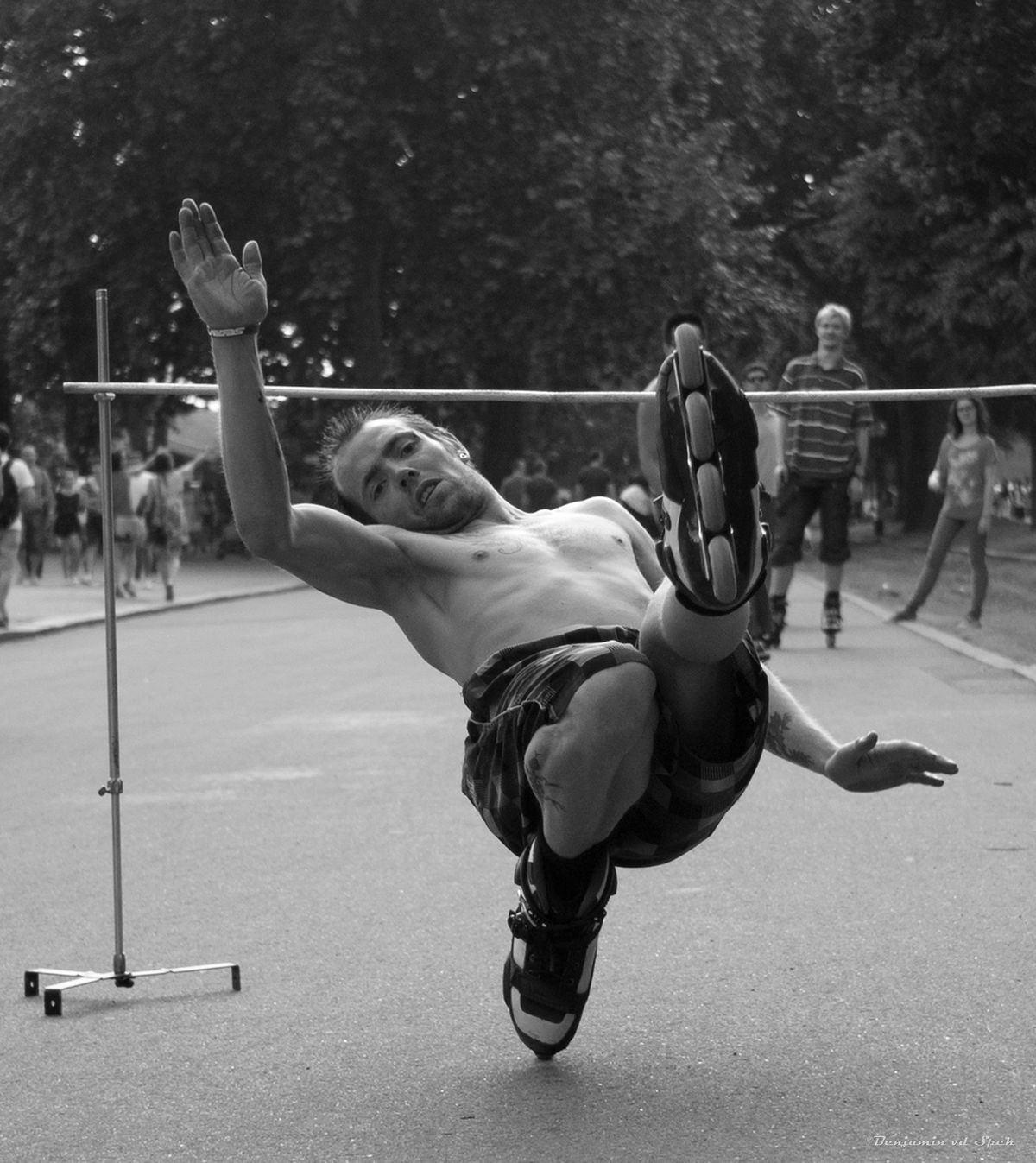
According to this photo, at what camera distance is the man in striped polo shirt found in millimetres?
12406

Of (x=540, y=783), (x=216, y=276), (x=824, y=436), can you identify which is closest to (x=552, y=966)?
(x=540, y=783)

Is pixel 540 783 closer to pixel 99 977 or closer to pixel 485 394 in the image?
pixel 485 394

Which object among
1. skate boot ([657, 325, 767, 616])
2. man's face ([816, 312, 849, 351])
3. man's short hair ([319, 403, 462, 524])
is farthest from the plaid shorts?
man's face ([816, 312, 849, 351])

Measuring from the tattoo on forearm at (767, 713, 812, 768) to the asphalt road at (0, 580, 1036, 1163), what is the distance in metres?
0.58

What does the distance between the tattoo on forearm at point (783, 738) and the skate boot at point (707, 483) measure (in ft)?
1.99

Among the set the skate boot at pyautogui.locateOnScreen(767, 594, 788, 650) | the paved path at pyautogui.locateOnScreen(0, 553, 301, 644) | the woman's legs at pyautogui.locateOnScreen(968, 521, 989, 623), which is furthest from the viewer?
the paved path at pyautogui.locateOnScreen(0, 553, 301, 644)

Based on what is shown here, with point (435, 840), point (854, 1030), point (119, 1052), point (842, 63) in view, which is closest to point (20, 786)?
point (435, 840)

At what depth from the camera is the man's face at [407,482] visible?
13.9 ft

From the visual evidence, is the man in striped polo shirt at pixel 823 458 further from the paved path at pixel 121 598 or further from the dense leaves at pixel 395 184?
the dense leaves at pixel 395 184

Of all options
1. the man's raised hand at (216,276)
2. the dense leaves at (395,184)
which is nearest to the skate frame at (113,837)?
the man's raised hand at (216,276)

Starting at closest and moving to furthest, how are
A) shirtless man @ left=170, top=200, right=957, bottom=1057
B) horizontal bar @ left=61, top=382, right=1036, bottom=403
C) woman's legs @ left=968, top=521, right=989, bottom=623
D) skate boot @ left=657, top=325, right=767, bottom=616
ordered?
skate boot @ left=657, top=325, right=767, bottom=616 < shirtless man @ left=170, top=200, right=957, bottom=1057 < horizontal bar @ left=61, top=382, right=1036, bottom=403 < woman's legs @ left=968, top=521, right=989, bottom=623

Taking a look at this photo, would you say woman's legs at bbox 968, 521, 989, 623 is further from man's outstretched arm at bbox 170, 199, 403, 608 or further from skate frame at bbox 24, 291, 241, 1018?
man's outstretched arm at bbox 170, 199, 403, 608

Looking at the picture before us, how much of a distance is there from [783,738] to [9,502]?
43.6 ft

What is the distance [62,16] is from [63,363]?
266 inches
